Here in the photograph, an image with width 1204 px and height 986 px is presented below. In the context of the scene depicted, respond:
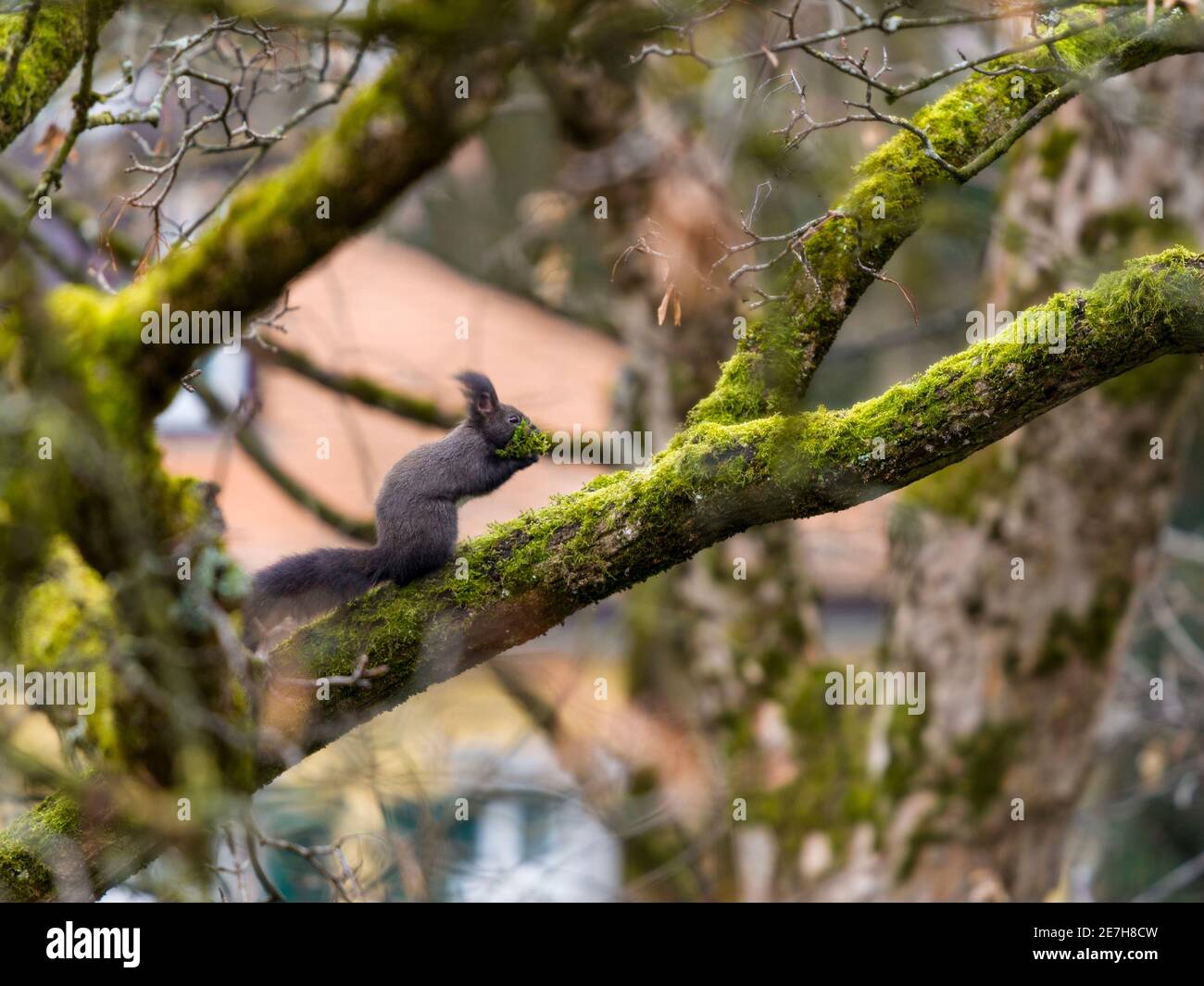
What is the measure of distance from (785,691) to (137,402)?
6.42 meters

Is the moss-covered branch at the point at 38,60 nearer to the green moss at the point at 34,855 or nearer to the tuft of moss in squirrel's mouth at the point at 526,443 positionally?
the tuft of moss in squirrel's mouth at the point at 526,443

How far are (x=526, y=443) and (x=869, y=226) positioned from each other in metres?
1.65

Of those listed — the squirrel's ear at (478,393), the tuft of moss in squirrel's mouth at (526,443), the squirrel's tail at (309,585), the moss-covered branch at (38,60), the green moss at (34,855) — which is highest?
the moss-covered branch at (38,60)

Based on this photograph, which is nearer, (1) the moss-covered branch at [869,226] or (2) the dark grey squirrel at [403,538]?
(1) the moss-covered branch at [869,226]

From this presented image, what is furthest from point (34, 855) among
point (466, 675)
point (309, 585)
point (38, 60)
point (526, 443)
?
point (466, 675)

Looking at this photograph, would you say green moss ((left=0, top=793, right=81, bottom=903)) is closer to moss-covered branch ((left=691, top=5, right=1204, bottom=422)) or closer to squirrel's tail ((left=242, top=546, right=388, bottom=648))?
squirrel's tail ((left=242, top=546, right=388, bottom=648))

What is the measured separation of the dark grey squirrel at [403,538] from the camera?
4.30 m

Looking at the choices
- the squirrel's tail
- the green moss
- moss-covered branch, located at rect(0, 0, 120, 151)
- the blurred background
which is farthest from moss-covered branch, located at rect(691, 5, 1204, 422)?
moss-covered branch, located at rect(0, 0, 120, 151)

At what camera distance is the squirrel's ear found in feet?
16.9

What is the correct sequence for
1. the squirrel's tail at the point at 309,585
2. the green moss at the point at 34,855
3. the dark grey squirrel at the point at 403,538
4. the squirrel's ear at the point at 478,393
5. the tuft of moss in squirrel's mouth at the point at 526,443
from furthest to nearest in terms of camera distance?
the squirrel's ear at the point at 478,393 → the tuft of moss in squirrel's mouth at the point at 526,443 → the squirrel's tail at the point at 309,585 → the dark grey squirrel at the point at 403,538 → the green moss at the point at 34,855

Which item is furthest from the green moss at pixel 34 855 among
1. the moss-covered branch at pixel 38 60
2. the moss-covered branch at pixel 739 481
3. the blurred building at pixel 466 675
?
the moss-covered branch at pixel 38 60

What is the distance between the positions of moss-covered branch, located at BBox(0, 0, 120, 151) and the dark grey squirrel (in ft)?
5.94

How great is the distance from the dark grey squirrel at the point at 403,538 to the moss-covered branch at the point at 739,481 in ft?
1.55
